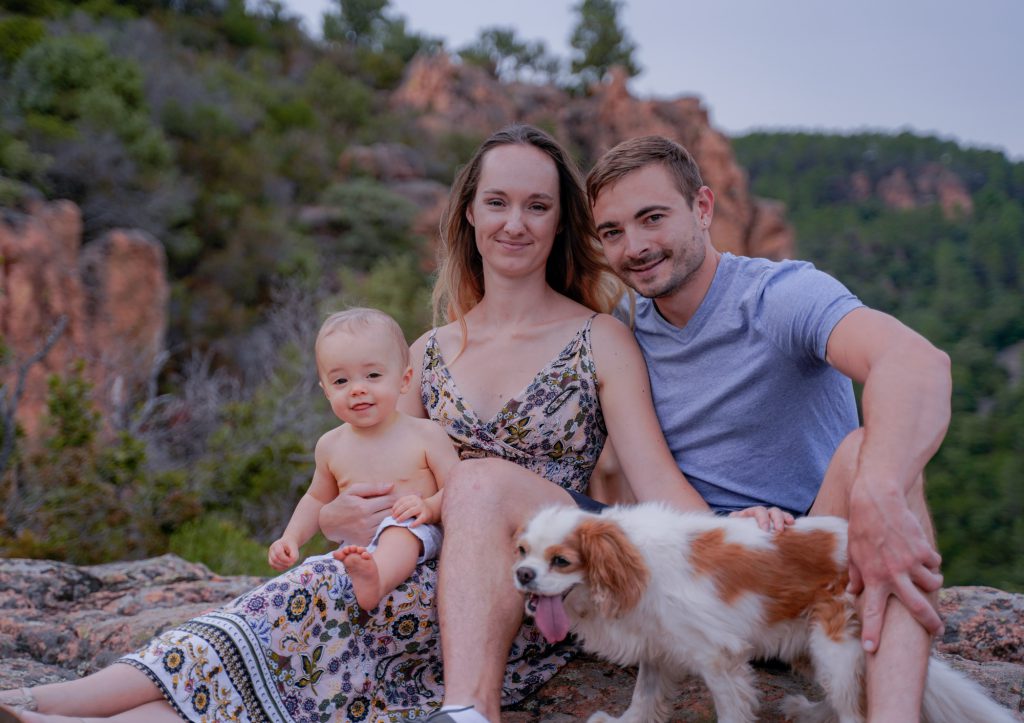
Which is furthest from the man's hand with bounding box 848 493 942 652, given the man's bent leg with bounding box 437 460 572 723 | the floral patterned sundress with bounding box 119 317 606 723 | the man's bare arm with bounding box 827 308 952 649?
the floral patterned sundress with bounding box 119 317 606 723

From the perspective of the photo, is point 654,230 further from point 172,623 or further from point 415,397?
point 172,623

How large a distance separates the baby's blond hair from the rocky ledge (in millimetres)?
1349

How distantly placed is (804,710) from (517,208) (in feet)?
6.71

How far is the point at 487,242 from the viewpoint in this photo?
11.7 feet

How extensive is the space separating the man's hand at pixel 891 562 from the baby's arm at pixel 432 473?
4.29 feet

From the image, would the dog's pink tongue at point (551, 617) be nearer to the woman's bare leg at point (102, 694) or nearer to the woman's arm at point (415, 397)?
the woman's bare leg at point (102, 694)

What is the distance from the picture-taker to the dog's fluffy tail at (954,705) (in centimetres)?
247

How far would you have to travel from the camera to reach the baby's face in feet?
10.2

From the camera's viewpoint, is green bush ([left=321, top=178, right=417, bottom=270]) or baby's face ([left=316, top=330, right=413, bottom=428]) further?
green bush ([left=321, top=178, right=417, bottom=270])

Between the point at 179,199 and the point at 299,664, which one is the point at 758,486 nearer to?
the point at 299,664

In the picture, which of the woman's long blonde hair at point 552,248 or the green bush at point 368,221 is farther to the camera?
the green bush at point 368,221

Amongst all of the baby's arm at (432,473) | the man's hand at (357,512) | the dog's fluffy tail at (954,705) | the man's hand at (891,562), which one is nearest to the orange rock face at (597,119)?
the baby's arm at (432,473)

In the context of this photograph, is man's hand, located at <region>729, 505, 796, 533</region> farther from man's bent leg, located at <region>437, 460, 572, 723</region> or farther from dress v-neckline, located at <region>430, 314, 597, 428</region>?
dress v-neckline, located at <region>430, 314, 597, 428</region>

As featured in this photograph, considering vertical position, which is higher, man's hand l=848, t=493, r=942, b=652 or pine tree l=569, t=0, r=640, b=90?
pine tree l=569, t=0, r=640, b=90
